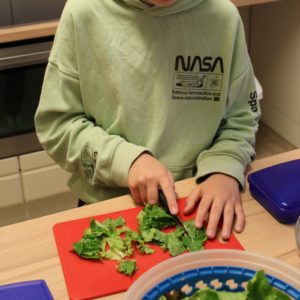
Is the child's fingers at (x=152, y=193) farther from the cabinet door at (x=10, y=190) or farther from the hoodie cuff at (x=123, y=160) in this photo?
the cabinet door at (x=10, y=190)

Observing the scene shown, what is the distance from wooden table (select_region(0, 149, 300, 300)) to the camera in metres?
0.65

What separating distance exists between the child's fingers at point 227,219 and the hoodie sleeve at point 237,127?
0.33 feet

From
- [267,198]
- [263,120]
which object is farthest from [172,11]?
[263,120]

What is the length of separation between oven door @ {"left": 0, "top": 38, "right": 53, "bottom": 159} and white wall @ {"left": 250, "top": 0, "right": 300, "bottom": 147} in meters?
1.11

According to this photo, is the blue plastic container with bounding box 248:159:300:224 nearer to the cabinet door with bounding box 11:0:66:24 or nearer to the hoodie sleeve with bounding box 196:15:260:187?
the hoodie sleeve with bounding box 196:15:260:187

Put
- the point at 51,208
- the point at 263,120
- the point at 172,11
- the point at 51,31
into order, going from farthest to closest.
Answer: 1. the point at 263,120
2. the point at 51,208
3. the point at 51,31
4. the point at 172,11

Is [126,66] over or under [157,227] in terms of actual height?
over

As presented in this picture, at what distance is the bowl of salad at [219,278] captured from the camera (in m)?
0.55

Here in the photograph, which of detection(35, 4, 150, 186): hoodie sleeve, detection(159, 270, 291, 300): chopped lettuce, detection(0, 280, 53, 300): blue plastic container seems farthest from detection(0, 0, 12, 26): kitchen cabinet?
detection(159, 270, 291, 300): chopped lettuce

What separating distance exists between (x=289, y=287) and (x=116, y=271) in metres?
0.21

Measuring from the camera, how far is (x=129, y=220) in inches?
29.3

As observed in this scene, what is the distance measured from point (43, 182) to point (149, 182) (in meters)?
1.15

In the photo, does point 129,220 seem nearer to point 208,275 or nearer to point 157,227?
point 157,227

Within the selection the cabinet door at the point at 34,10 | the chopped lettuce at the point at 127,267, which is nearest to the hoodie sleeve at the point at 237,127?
the chopped lettuce at the point at 127,267
